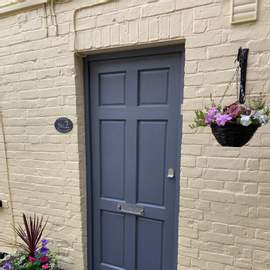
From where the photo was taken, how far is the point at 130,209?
7.22 ft

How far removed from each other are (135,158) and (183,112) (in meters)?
0.59

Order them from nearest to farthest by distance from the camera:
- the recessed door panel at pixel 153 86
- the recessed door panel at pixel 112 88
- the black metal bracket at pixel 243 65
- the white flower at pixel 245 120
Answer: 1. the white flower at pixel 245 120
2. the black metal bracket at pixel 243 65
3. the recessed door panel at pixel 153 86
4. the recessed door panel at pixel 112 88

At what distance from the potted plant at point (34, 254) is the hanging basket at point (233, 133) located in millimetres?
1917

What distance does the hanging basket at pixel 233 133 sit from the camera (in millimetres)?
1271

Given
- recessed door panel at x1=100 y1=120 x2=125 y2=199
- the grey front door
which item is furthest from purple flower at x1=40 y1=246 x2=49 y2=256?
recessed door panel at x1=100 y1=120 x2=125 y2=199

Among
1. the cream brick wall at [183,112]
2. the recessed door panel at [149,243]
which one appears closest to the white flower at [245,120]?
the cream brick wall at [183,112]

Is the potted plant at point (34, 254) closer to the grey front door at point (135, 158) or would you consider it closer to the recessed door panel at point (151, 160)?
the grey front door at point (135, 158)

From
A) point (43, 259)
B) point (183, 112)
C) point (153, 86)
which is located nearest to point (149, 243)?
point (43, 259)

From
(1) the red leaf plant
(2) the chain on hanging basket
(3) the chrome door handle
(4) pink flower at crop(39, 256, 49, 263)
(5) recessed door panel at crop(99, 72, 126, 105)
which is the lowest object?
(4) pink flower at crop(39, 256, 49, 263)

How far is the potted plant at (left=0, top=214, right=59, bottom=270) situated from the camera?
2.23 meters

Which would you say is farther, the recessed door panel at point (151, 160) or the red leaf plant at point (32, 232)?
the red leaf plant at point (32, 232)

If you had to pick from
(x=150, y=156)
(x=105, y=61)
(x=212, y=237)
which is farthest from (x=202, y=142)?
(x=105, y=61)

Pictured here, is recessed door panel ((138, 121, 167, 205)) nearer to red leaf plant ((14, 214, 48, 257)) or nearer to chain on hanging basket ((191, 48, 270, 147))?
chain on hanging basket ((191, 48, 270, 147))

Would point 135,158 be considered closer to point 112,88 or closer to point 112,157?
point 112,157
